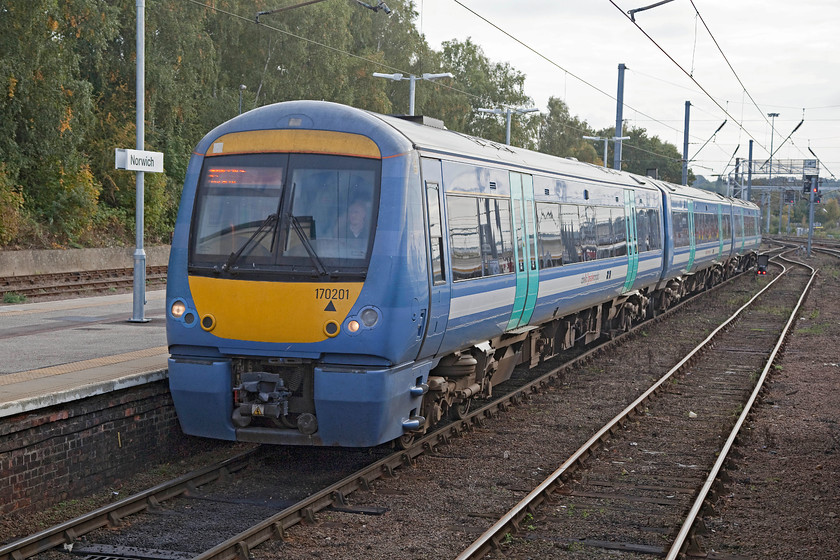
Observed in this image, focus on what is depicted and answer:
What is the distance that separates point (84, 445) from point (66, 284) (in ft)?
52.3

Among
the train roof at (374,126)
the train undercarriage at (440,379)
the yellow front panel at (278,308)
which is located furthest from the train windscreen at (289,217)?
the train undercarriage at (440,379)

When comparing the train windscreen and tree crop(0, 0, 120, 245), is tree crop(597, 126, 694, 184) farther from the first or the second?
the train windscreen

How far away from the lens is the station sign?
14.9m

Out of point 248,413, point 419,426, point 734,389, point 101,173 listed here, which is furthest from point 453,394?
point 101,173

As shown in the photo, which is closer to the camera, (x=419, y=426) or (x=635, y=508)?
(x=635, y=508)

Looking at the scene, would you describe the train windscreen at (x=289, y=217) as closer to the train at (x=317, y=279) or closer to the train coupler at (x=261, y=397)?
the train at (x=317, y=279)

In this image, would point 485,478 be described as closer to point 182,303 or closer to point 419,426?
point 419,426

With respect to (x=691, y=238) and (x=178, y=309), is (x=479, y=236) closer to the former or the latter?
(x=178, y=309)

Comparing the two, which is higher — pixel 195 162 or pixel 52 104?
pixel 52 104

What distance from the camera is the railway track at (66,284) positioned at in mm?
21438

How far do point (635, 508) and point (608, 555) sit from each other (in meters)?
1.25

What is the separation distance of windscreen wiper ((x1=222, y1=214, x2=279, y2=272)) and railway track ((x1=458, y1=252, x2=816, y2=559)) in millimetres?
3066

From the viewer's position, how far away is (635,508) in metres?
8.20

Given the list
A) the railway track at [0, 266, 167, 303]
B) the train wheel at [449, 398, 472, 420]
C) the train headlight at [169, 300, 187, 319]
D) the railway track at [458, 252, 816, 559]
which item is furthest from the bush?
the train headlight at [169, 300, 187, 319]
